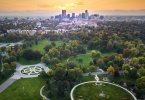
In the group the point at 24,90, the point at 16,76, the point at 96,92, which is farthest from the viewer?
the point at 16,76

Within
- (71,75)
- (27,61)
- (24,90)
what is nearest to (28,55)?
(27,61)

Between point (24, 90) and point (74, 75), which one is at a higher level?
point (74, 75)

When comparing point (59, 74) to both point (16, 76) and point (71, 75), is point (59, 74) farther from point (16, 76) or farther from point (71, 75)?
point (16, 76)


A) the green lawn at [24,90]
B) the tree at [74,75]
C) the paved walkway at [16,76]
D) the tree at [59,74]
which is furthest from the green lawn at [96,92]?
the paved walkway at [16,76]

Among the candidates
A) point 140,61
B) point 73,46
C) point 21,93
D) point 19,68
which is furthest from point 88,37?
point 21,93

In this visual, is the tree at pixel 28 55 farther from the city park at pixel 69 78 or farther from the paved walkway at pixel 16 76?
the paved walkway at pixel 16 76

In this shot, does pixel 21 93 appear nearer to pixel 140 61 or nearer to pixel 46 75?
pixel 46 75

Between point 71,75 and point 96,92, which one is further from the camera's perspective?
point 71,75
